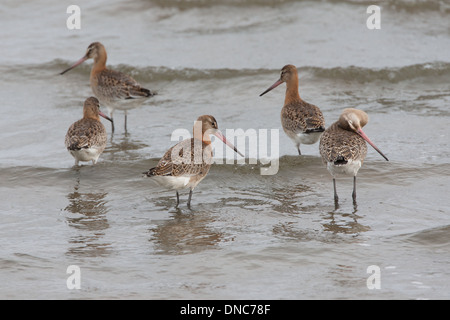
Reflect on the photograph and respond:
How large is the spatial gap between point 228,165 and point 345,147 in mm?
1799

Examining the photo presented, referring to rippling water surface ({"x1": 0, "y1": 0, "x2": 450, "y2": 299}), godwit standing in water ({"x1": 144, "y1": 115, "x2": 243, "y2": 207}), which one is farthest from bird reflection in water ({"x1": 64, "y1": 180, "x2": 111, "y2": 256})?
godwit standing in water ({"x1": 144, "y1": 115, "x2": 243, "y2": 207})

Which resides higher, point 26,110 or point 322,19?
point 322,19

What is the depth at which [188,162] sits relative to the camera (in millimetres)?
6625

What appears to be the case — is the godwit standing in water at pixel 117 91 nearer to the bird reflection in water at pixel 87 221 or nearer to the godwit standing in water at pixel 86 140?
the godwit standing in water at pixel 86 140

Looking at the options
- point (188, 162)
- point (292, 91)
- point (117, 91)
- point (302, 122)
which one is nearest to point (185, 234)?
point (188, 162)

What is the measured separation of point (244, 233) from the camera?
6035 millimetres

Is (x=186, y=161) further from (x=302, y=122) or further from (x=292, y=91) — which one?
(x=292, y=91)

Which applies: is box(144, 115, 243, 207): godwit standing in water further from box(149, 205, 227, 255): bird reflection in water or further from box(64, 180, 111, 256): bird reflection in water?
box(64, 180, 111, 256): bird reflection in water

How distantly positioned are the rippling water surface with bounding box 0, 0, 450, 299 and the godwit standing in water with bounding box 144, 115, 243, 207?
0.31 m

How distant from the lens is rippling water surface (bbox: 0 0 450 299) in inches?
204
